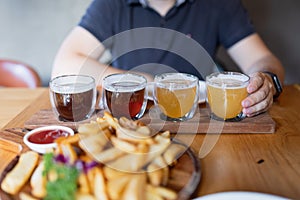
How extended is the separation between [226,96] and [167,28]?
0.77 m

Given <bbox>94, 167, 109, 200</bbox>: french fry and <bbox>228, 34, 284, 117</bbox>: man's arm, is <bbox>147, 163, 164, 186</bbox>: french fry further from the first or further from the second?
<bbox>228, 34, 284, 117</bbox>: man's arm

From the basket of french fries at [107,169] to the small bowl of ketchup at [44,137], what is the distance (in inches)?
1.3

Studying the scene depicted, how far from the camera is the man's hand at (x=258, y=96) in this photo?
99cm

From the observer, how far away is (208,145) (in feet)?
2.94

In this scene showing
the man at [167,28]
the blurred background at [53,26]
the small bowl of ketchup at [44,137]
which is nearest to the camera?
the small bowl of ketchup at [44,137]

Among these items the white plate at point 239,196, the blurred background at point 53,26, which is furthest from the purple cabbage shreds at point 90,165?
the blurred background at point 53,26

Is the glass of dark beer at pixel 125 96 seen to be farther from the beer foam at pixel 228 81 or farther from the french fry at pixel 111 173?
the french fry at pixel 111 173

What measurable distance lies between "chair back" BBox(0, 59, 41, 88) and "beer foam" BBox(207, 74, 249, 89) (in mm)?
886

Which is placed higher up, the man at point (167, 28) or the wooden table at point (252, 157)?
the man at point (167, 28)

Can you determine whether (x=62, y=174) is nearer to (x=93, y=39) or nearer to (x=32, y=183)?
(x=32, y=183)

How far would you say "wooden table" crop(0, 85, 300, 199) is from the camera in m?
0.74

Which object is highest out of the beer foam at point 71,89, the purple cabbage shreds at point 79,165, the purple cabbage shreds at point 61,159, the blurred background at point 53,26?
the beer foam at point 71,89

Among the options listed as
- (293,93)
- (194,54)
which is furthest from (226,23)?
(293,93)

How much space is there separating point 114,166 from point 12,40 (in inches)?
78.7
